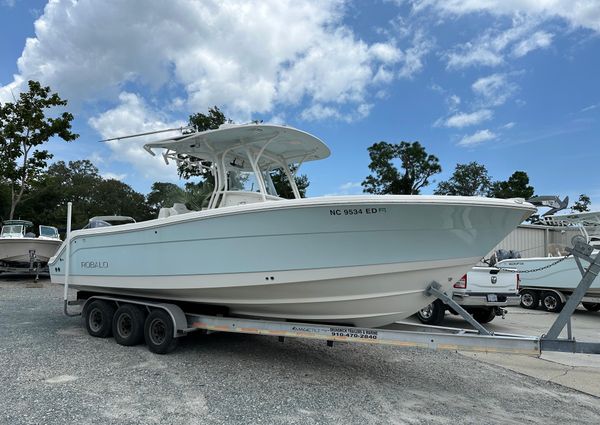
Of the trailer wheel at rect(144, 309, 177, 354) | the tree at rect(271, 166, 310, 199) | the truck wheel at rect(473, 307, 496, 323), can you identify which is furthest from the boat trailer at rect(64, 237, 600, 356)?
the truck wheel at rect(473, 307, 496, 323)

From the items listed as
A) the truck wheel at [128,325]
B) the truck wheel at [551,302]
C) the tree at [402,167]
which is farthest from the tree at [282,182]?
the tree at [402,167]

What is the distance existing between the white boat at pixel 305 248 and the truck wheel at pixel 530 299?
8985 mm

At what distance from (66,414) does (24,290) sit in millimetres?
10939

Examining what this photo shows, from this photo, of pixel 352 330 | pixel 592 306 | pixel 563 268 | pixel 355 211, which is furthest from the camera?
pixel 592 306

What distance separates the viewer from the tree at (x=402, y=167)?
33.2 metres

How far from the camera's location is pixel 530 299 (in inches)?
490

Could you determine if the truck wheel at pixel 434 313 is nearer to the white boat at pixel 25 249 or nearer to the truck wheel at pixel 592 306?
the truck wheel at pixel 592 306

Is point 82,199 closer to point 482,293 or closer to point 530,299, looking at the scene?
point 530,299

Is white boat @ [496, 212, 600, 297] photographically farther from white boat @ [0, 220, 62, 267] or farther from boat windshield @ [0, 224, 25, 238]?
boat windshield @ [0, 224, 25, 238]

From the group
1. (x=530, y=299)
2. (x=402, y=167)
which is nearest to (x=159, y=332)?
(x=530, y=299)

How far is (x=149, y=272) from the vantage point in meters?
5.83

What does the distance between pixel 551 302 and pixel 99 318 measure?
11.3 metres

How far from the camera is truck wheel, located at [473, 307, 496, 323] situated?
29.4ft

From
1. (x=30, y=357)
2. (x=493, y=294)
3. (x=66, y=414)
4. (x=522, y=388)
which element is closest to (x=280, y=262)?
(x=66, y=414)
